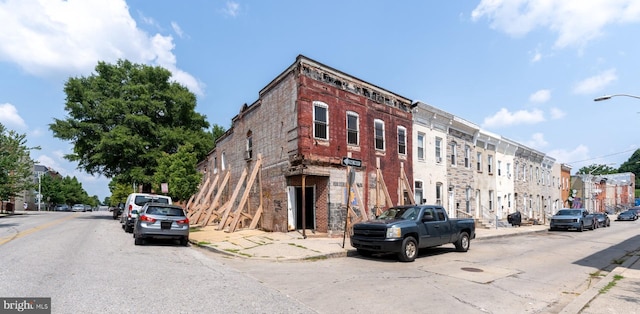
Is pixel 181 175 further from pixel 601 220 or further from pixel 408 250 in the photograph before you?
pixel 601 220

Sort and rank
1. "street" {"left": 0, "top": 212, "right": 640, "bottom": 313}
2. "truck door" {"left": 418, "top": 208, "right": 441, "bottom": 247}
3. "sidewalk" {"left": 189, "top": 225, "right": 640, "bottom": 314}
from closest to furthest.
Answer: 1. "street" {"left": 0, "top": 212, "right": 640, "bottom": 313}
2. "sidewalk" {"left": 189, "top": 225, "right": 640, "bottom": 314}
3. "truck door" {"left": 418, "top": 208, "right": 441, "bottom": 247}

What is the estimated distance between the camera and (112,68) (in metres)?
35.0

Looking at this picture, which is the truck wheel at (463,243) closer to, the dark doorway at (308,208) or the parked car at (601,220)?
the dark doorway at (308,208)

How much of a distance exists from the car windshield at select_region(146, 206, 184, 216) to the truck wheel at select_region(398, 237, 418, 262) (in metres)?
8.17

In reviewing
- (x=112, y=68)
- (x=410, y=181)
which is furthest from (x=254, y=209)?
(x=112, y=68)

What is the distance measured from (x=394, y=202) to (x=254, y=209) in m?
7.87

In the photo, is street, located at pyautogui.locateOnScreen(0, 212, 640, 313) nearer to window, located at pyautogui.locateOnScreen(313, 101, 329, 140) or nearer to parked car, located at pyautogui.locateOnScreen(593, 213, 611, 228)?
window, located at pyautogui.locateOnScreen(313, 101, 329, 140)

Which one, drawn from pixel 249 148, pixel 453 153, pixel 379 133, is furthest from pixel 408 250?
pixel 453 153

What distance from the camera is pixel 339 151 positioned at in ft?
60.2

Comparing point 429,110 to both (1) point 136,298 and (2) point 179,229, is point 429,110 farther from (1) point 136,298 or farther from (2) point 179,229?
(1) point 136,298

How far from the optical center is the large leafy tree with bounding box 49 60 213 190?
106ft

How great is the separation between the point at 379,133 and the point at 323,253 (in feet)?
33.3

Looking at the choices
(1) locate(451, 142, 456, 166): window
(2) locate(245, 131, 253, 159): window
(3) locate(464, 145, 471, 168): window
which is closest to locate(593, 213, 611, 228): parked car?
(3) locate(464, 145, 471, 168): window

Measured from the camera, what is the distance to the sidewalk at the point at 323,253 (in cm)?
675
